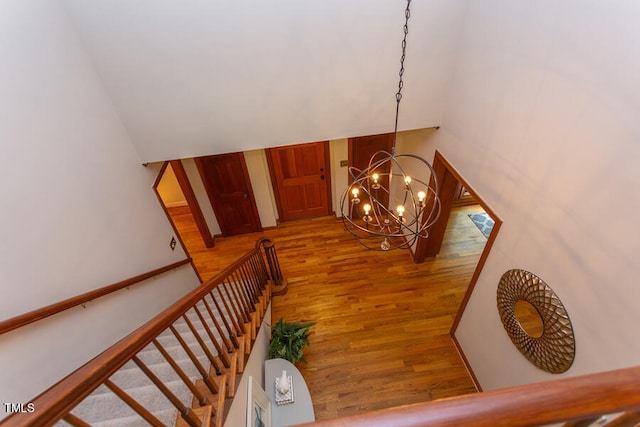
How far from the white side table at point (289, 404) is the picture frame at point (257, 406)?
0.40ft

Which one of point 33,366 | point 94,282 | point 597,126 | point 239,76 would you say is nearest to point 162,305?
point 94,282

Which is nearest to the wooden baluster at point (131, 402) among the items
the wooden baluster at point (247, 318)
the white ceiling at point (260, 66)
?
the wooden baluster at point (247, 318)

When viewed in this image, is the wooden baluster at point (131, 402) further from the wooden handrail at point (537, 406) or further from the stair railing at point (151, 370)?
the wooden handrail at point (537, 406)

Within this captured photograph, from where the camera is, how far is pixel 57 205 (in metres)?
1.98

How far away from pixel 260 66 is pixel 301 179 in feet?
8.69

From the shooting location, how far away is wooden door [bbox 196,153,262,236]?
15.8 ft

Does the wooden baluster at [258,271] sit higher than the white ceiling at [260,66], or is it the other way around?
the white ceiling at [260,66]

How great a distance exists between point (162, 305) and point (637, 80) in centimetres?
380

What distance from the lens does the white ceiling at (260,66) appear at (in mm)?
2477

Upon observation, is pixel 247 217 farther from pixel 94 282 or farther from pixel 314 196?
pixel 94 282

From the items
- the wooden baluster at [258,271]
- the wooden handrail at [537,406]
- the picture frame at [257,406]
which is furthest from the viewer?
the wooden baluster at [258,271]

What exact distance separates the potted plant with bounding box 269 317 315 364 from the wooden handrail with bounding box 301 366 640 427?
2993 millimetres

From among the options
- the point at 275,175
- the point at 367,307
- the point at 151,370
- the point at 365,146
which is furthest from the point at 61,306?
the point at 365,146

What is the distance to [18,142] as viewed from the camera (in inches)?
69.9
